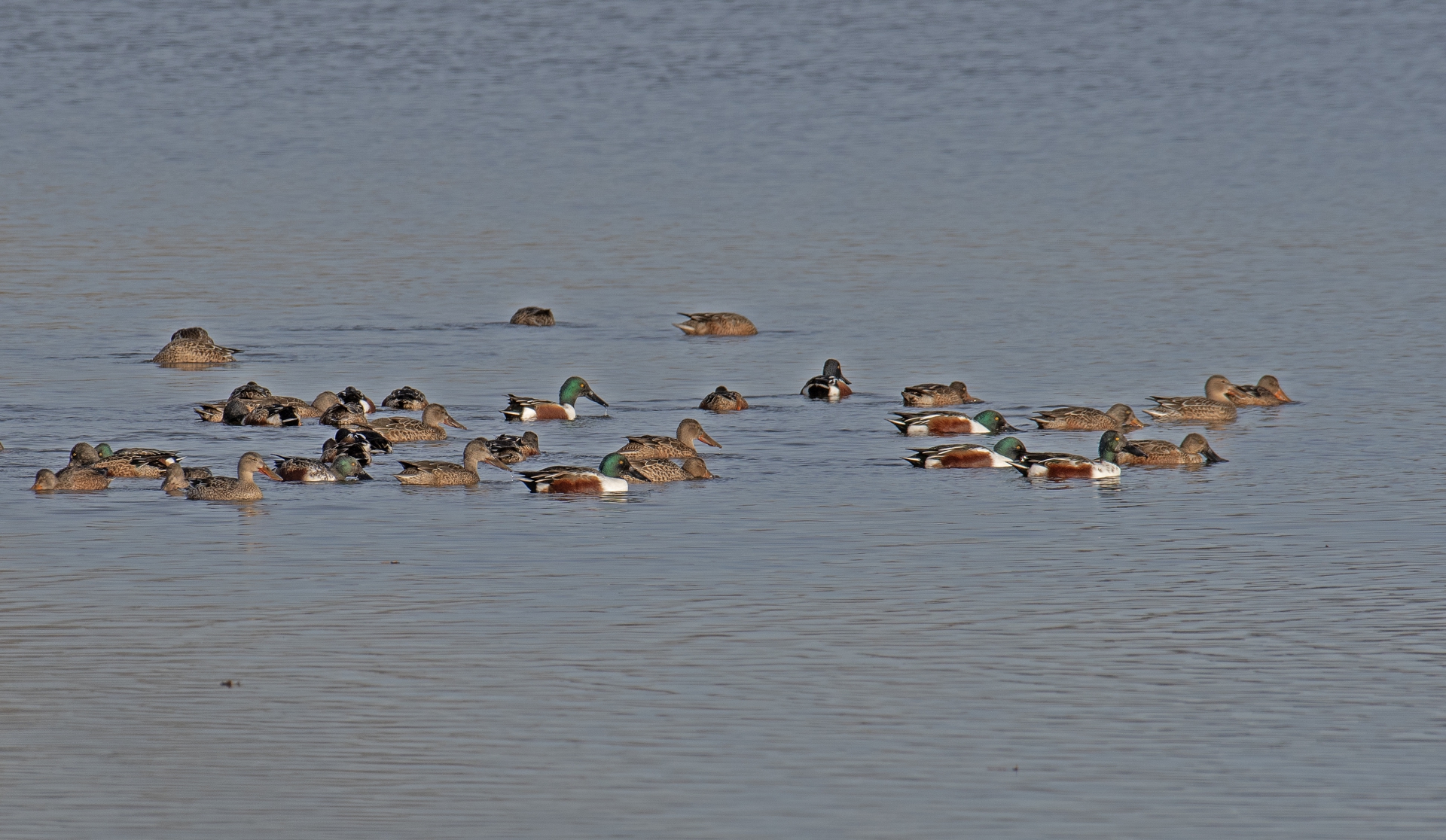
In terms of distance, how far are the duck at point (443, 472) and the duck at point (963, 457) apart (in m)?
3.95

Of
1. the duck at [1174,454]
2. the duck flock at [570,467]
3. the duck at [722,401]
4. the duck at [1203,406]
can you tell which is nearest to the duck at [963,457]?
the duck flock at [570,467]

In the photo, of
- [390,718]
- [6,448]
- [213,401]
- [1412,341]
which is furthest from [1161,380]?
[390,718]

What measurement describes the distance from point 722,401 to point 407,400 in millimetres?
3242

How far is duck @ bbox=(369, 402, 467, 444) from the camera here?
23359 millimetres

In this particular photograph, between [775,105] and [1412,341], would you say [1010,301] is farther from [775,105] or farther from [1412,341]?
[775,105]

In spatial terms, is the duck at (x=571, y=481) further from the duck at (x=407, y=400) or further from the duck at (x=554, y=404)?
the duck at (x=407, y=400)

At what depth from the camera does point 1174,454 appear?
73.4 ft

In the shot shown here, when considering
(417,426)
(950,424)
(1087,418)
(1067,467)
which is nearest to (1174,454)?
(1067,467)

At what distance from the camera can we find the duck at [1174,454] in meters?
22.1

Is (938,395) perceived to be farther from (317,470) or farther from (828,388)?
(317,470)

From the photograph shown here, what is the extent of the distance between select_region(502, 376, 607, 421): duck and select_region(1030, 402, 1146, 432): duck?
464 centimetres

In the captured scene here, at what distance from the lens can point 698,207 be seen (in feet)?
143

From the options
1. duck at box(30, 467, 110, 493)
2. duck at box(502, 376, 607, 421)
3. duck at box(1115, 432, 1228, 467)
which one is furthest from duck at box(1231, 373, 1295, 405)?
duck at box(30, 467, 110, 493)

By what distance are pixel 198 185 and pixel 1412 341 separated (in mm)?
25745
